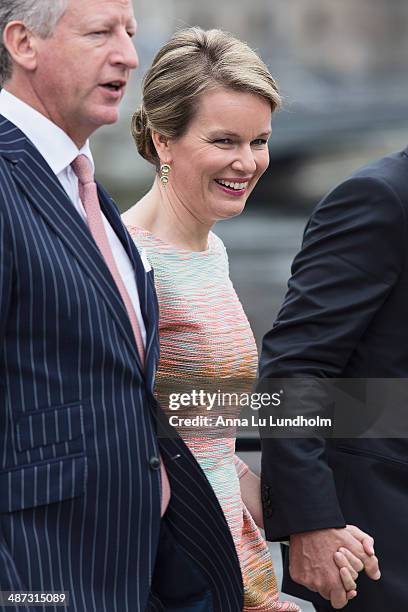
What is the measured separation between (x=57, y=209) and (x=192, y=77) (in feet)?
2.42

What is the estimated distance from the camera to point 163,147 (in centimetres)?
287

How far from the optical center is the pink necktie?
7.40 ft

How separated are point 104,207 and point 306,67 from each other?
43.0ft

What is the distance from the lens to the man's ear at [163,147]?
286 cm

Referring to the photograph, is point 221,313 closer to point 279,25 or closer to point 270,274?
point 270,274

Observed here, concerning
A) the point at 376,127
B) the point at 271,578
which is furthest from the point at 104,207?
the point at 376,127

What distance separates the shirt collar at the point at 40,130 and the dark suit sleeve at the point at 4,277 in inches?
8.2

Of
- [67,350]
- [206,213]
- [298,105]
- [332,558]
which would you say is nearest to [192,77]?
[206,213]

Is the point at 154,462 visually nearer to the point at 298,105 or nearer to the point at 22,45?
the point at 22,45

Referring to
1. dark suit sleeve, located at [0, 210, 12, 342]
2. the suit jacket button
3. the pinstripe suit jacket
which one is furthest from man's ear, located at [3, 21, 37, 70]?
the suit jacket button

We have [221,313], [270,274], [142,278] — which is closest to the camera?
[142,278]

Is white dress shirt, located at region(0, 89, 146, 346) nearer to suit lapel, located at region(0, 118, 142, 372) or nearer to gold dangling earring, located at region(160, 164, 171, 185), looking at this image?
suit lapel, located at region(0, 118, 142, 372)

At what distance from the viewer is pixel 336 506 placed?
2520 mm

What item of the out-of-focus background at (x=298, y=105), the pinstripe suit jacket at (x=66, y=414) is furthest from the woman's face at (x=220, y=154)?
the out-of-focus background at (x=298, y=105)
